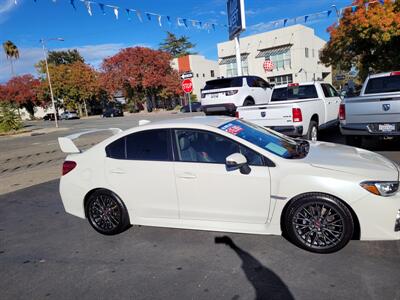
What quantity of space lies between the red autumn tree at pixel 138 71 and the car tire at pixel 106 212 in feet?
141

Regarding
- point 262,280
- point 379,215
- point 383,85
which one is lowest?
point 262,280

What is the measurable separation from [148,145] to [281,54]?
44542mm

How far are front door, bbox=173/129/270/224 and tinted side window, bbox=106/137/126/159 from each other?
2.46 feet

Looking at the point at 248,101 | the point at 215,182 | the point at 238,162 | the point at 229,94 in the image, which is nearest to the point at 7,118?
the point at 229,94

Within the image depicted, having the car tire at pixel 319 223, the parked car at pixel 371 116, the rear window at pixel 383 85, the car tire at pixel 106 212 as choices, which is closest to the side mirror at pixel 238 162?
the car tire at pixel 319 223

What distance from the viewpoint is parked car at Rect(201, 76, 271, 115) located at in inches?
521

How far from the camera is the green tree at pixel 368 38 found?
67.3 feet

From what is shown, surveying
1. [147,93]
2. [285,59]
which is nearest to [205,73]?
[147,93]

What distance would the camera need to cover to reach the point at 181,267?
3688mm

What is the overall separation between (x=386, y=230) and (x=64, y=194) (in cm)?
400

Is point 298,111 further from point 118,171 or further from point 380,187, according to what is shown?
point 118,171

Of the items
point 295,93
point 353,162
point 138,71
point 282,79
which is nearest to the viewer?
point 353,162

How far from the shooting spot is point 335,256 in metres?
3.62

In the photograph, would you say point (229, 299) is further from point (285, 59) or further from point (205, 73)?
point (205, 73)
